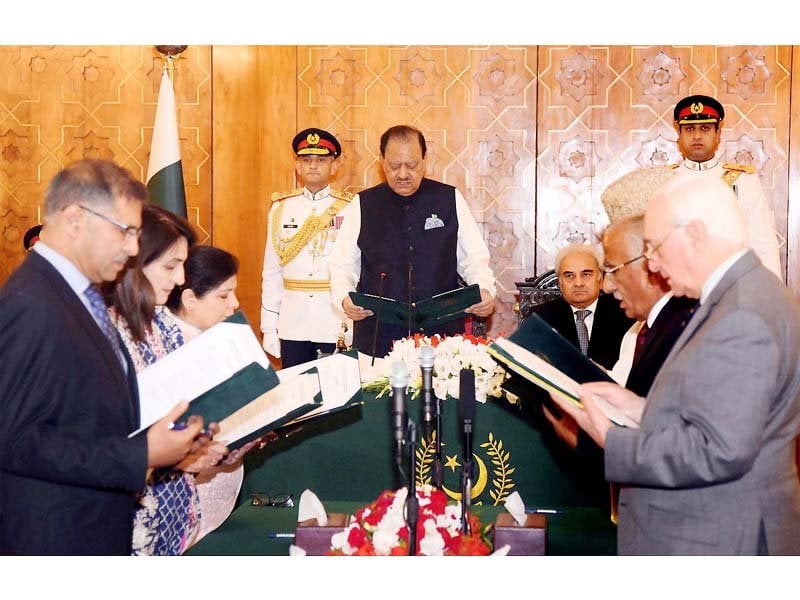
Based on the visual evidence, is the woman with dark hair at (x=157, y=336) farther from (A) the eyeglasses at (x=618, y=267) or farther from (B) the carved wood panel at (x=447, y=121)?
(B) the carved wood panel at (x=447, y=121)

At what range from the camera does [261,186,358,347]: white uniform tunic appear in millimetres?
6633

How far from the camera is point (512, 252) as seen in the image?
770cm

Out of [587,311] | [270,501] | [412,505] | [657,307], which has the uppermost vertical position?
[587,311]

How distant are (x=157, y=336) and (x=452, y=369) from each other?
139cm

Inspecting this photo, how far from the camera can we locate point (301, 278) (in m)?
6.74

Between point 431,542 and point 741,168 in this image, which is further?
point 741,168

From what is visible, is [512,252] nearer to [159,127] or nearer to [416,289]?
[416,289]

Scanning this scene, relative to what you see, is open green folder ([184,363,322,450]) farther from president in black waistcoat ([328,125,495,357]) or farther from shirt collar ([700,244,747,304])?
president in black waistcoat ([328,125,495,357])

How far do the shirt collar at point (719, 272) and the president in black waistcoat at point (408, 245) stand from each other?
3270 mm

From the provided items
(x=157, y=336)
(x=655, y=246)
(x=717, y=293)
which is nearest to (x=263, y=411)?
(x=157, y=336)

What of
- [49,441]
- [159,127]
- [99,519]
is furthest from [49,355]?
[159,127]

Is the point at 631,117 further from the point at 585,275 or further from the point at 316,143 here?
the point at 585,275
